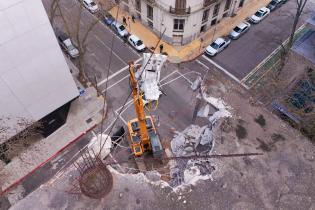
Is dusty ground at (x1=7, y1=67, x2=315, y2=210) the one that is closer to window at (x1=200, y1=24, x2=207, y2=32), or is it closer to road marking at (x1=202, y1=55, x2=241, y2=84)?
road marking at (x1=202, y1=55, x2=241, y2=84)

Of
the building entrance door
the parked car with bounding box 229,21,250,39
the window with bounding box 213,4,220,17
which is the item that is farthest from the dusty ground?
the window with bounding box 213,4,220,17

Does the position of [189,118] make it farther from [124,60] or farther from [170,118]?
[124,60]

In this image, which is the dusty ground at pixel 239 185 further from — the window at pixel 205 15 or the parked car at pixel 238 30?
the parked car at pixel 238 30

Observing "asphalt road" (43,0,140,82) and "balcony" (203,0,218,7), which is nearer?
"balcony" (203,0,218,7)

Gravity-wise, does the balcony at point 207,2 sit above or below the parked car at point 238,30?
above

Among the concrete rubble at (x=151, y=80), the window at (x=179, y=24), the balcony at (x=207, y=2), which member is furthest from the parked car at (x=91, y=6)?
the balcony at (x=207, y=2)
